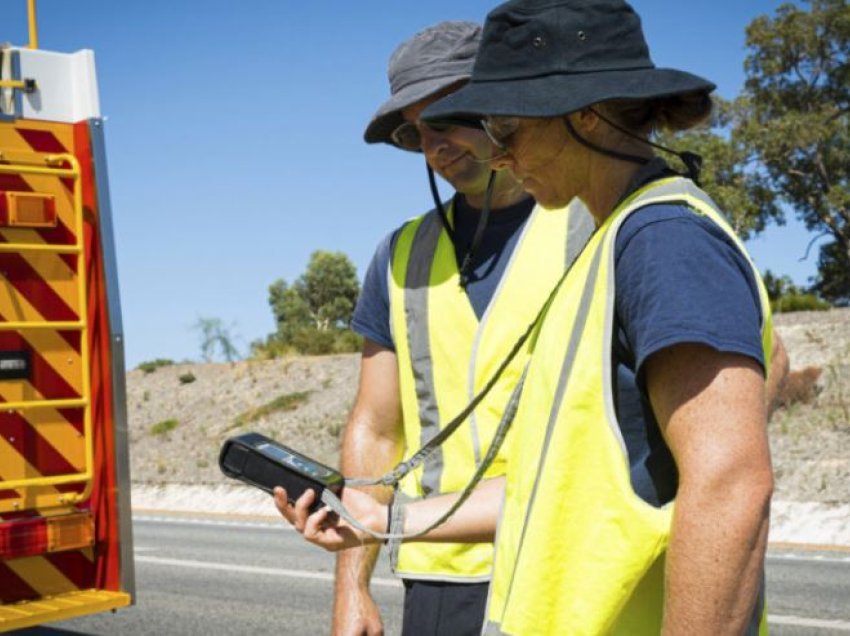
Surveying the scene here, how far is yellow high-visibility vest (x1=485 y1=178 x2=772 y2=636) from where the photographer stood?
1.89 meters

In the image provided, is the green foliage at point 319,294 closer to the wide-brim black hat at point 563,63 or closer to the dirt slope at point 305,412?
Answer: the dirt slope at point 305,412

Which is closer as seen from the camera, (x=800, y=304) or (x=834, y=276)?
(x=800, y=304)

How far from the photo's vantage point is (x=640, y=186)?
2.11 metres

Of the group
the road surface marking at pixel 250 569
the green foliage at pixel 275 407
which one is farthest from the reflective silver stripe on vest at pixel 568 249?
the green foliage at pixel 275 407

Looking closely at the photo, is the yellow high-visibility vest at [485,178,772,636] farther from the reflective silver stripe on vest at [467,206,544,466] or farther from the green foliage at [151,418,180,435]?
the green foliage at [151,418,180,435]

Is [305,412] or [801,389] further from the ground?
[801,389]

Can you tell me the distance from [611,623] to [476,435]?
126 centimetres

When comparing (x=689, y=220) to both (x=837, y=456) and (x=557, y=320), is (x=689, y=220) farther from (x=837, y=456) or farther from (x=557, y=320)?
(x=837, y=456)

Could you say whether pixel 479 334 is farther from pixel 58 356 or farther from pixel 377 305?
pixel 58 356

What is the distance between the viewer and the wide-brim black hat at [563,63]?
2.07 m

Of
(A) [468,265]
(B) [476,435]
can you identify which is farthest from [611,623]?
(A) [468,265]

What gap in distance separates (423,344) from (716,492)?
158cm

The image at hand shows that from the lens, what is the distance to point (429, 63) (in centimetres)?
345

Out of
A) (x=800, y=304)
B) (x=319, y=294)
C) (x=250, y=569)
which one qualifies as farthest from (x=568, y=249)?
(x=319, y=294)
